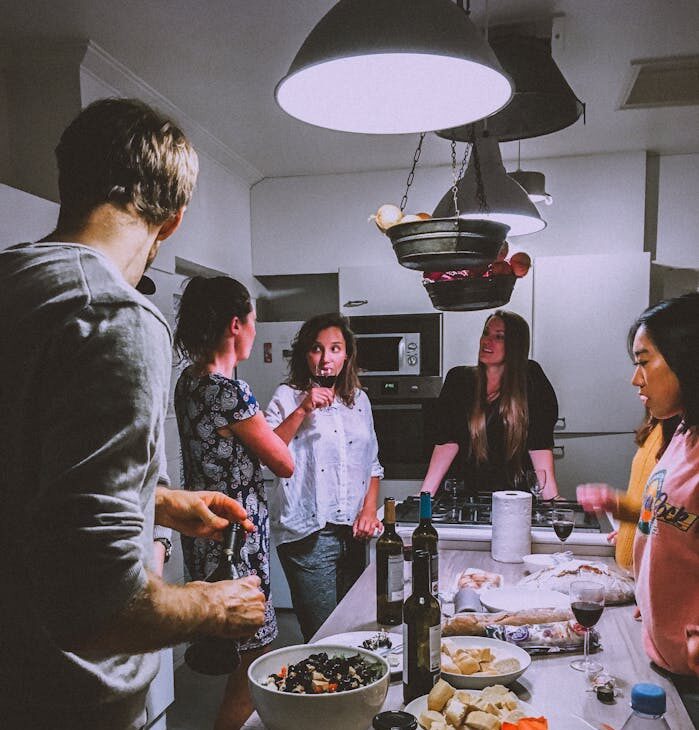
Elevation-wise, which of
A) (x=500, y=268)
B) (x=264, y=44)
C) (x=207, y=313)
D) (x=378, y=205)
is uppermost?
(x=264, y=44)

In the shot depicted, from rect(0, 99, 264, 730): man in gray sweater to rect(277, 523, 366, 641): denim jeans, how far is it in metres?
1.65

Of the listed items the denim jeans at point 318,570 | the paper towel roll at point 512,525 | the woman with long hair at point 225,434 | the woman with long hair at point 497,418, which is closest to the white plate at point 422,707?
the paper towel roll at point 512,525

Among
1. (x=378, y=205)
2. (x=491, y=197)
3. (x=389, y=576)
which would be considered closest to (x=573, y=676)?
(x=389, y=576)

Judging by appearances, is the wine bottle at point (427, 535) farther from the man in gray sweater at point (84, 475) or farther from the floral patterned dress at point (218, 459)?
the floral patterned dress at point (218, 459)

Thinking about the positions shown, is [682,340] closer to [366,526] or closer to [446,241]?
[446,241]

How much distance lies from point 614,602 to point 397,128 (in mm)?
1265

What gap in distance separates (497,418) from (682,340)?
1318 millimetres

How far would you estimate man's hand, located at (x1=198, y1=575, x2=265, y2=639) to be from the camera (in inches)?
38.6

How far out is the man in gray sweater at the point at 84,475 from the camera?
0.81 metres

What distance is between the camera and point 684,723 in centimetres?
113

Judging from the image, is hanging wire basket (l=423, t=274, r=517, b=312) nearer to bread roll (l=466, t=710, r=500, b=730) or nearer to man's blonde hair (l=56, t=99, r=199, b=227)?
man's blonde hair (l=56, t=99, r=199, b=227)

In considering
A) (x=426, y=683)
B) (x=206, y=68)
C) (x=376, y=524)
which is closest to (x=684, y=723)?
(x=426, y=683)

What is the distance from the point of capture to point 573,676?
4.32ft

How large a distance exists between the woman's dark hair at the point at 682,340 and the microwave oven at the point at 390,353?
2300mm
